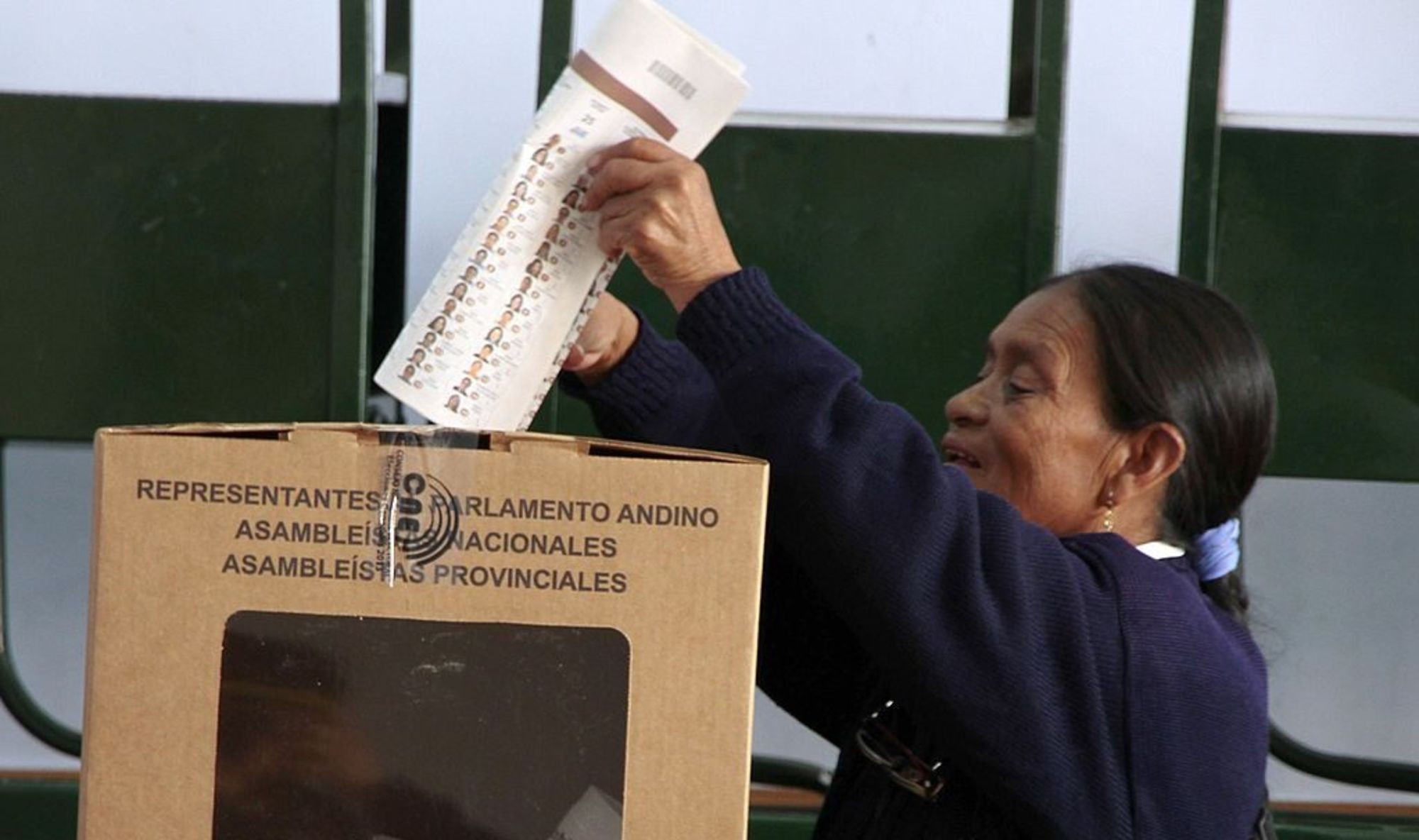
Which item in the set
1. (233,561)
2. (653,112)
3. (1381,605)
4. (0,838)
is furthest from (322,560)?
(1381,605)

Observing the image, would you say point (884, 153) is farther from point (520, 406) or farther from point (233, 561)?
point (233, 561)

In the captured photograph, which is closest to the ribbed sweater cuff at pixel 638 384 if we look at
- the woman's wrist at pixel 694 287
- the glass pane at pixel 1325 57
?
the woman's wrist at pixel 694 287

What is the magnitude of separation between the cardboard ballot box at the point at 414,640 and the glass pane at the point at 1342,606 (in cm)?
198

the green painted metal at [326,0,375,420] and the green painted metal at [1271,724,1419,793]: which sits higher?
the green painted metal at [326,0,375,420]

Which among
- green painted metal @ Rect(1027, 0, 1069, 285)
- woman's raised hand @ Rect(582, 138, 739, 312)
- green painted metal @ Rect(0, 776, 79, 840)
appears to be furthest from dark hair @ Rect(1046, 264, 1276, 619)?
green painted metal @ Rect(0, 776, 79, 840)

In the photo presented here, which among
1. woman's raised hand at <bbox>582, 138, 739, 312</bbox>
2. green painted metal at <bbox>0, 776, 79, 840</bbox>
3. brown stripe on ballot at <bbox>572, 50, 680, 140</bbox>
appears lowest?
green painted metal at <bbox>0, 776, 79, 840</bbox>

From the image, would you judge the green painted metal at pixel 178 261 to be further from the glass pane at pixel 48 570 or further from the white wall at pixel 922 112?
the glass pane at pixel 48 570

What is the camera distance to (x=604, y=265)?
1.24 meters

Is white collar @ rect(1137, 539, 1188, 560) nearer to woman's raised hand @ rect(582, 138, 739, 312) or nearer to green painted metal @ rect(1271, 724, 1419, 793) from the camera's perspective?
woman's raised hand @ rect(582, 138, 739, 312)

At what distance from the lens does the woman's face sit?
4.46ft

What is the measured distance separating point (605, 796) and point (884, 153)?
1.31 m

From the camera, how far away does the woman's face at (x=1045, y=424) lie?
1.36m

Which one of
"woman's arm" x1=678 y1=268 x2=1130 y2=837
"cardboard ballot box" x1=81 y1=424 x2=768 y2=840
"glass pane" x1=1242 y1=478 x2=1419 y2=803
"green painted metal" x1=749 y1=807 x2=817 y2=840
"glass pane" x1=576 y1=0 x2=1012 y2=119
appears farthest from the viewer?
"glass pane" x1=1242 y1=478 x2=1419 y2=803

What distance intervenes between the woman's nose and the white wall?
0.85 m
